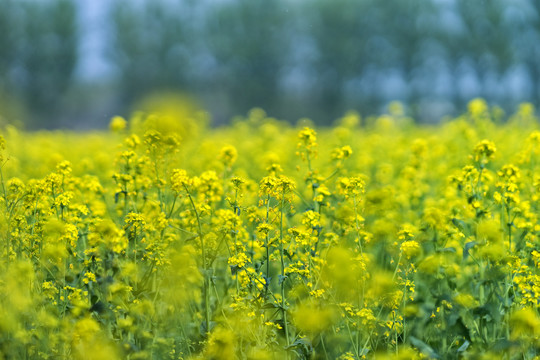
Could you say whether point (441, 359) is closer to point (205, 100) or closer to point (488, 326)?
point (488, 326)

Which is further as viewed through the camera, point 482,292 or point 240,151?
point 240,151

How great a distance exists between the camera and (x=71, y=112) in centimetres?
4156

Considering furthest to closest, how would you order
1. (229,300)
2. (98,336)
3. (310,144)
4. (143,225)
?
(310,144) → (229,300) → (143,225) → (98,336)

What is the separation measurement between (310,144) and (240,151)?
5447 mm

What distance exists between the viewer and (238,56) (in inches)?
1642

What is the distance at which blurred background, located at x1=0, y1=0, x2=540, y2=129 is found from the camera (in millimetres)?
39375

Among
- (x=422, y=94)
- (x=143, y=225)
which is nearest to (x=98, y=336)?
(x=143, y=225)

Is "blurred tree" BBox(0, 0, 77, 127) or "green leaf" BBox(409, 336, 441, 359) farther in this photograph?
"blurred tree" BBox(0, 0, 77, 127)

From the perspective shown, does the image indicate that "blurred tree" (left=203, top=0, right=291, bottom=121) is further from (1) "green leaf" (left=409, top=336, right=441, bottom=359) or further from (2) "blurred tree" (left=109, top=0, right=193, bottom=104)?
(1) "green leaf" (left=409, top=336, right=441, bottom=359)

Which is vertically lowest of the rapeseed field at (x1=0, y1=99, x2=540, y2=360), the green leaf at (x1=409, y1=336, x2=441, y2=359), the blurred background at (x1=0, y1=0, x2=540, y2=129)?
the green leaf at (x1=409, y1=336, x2=441, y2=359)

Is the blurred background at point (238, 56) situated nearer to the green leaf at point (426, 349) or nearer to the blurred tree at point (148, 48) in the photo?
the blurred tree at point (148, 48)

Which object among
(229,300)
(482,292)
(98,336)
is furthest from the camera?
(229,300)

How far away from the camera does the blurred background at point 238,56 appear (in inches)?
1550

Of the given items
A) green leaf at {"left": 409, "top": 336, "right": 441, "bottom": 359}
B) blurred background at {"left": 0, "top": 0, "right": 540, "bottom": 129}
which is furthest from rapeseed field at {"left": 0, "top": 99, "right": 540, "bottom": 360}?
blurred background at {"left": 0, "top": 0, "right": 540, "bottom": 129}
